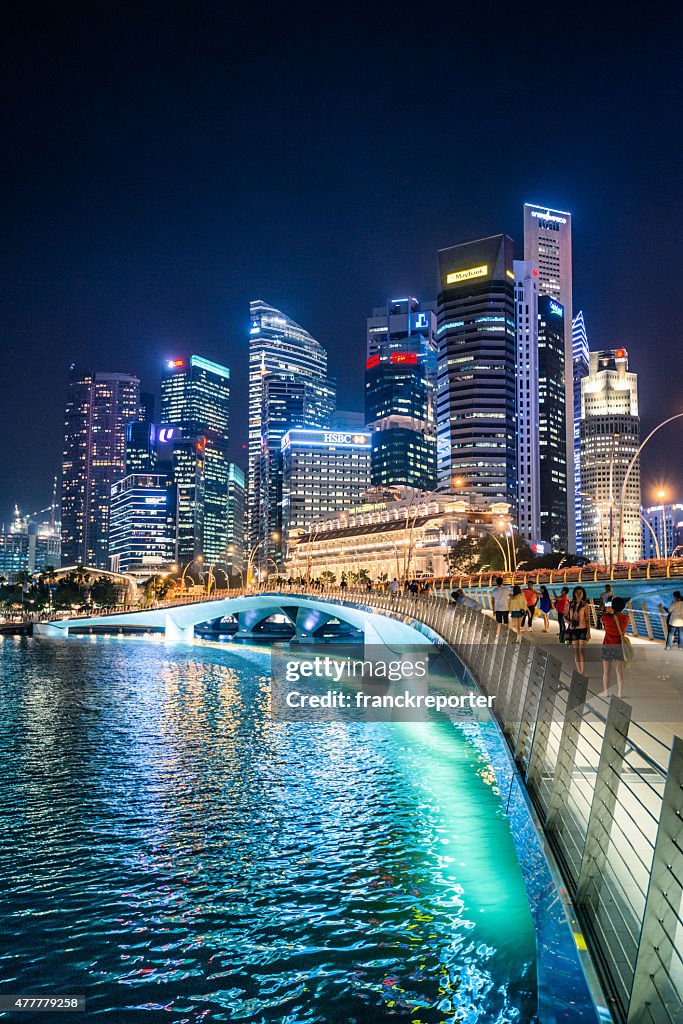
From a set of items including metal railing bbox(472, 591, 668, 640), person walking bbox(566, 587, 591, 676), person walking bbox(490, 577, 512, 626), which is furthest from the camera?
metal railing bbox(472, 591, 668, 640)

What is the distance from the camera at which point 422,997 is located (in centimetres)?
888

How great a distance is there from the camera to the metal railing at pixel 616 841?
12.2ft

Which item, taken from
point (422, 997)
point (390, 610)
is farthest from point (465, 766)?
point (390, 610)

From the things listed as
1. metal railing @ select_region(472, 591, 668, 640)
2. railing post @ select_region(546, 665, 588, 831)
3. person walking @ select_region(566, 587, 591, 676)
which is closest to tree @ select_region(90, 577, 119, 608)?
metal railing @ select_region(472, 591, 668, 640)

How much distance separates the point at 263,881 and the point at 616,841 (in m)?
8.03

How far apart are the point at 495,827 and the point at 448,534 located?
154m

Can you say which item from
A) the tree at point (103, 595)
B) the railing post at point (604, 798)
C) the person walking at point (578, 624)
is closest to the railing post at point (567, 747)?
the railing post at point (604, 798)

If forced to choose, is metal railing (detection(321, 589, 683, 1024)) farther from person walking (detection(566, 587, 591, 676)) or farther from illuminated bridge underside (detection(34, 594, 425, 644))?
illuminated bridge underside (detection(34, 594, 425, 644))

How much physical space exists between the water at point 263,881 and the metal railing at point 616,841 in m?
2.86

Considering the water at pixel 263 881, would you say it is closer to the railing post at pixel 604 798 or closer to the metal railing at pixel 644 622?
the railing post at pixel 604 798

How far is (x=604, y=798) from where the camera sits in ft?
16.8

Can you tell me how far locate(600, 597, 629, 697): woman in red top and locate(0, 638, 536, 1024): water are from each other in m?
3.64

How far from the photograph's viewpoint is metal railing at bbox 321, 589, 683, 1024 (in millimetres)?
3723

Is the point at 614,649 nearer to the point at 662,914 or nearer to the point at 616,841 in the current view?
the point at 616,841
